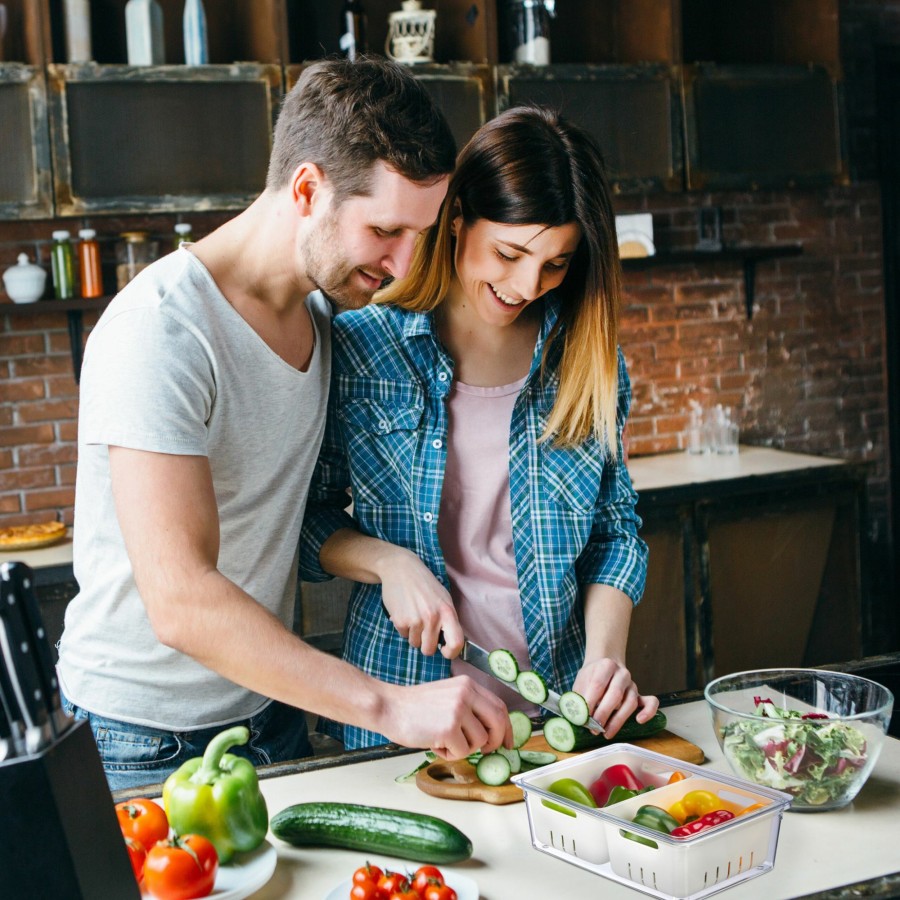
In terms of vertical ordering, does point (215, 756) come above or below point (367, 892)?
above

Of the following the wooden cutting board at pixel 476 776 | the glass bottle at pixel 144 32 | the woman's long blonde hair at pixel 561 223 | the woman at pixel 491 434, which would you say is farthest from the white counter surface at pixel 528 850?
the glass bottle at pixel 144 32

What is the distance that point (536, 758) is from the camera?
63.7 inches

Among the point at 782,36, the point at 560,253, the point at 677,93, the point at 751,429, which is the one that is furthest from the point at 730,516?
the point at 560,253

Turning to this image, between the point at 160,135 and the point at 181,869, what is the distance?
288 centimetres

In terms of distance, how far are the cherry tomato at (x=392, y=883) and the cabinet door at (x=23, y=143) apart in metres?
2.80

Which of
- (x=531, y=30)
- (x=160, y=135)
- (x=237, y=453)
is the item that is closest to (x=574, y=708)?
(x=237, y=453)

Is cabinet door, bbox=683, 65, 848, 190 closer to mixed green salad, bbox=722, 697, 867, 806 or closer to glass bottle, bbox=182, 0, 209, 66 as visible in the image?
glass bottle, bbox=182, 0, 209, 66

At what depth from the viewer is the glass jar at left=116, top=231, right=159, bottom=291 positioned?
382 centimetres

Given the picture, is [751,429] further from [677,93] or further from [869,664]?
[869,664]

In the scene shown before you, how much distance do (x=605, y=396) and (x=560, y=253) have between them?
258mm

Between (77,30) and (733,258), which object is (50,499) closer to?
(77,30)

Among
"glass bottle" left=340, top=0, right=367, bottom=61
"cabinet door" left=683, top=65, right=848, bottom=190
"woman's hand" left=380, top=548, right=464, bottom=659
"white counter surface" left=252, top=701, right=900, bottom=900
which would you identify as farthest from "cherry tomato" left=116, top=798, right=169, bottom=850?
"cabinet door" left=683, top=65, right=848, bottom=190

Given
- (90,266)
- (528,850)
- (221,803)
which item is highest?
(90,266)

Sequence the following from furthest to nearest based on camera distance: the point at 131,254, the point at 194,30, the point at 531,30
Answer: the point at 531,30, the point at 131,254, the point at 194,30
